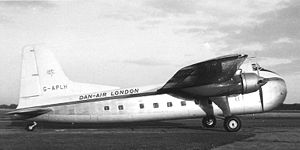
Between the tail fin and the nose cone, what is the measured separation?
9.30 meters

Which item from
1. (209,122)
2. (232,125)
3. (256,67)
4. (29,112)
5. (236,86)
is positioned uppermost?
(256,67)

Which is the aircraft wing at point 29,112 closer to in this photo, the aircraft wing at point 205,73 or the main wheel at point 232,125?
the aircraft wing at point 205,73

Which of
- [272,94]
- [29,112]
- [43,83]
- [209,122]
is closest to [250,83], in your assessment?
[272,94]

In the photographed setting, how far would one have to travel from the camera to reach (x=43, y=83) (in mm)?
18578

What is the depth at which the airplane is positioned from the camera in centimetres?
1712

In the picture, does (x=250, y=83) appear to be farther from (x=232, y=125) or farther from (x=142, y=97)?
(x=142, y=97)

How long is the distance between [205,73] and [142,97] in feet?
13.3

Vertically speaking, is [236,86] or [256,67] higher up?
[256,67]

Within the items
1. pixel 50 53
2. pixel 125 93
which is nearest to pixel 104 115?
pixel 125 93

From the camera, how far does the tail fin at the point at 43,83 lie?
60.2ft

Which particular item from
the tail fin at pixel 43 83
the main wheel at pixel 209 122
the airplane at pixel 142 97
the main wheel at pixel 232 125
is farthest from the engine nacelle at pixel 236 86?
the tail fin at pixel 43 83

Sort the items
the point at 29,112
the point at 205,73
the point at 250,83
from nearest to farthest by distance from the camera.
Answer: the point at 205,73
the point at 250,83
the point at 29,112

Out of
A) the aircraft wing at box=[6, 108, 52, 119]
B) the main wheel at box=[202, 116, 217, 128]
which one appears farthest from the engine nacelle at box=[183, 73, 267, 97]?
the aircraft wing at box=[6, 108, 52, 119]

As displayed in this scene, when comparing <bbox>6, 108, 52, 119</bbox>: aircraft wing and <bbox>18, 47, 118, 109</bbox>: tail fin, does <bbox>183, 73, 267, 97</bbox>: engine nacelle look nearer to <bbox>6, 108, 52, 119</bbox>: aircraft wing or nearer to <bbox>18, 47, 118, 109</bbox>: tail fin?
<bbox>18, 47, 118, 109</bbox>: tail fin
